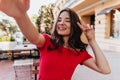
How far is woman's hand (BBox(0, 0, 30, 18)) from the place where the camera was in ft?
2.97

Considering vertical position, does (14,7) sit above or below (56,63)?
above

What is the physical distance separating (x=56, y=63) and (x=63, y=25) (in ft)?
0.75

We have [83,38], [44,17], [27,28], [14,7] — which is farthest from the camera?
[44,17]

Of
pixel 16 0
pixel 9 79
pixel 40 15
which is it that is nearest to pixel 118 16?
pixel 9 79

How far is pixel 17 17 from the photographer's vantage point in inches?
39.5

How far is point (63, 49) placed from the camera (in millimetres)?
1405

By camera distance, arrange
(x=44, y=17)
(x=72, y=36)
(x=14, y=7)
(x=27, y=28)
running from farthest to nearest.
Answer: (x=44, y=17), (x=72, y=36), (x=27, y=28), (x=14, y=7)

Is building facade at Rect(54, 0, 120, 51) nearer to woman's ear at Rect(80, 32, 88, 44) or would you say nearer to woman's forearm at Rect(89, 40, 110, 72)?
woman's ear at Rect(80, 32, 88, 44)

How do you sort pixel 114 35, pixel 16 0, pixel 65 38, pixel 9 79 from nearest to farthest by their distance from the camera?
1. pixel 16 0
2. pixel 65 38
3. pixel 9 79
4. pixel 114 35

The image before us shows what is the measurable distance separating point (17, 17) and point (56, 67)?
0.43 m

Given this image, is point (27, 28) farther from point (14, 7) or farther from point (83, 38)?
point (83, 38)

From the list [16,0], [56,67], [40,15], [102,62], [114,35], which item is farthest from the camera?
[40,15]

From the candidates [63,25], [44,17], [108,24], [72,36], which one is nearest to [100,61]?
[72,36]

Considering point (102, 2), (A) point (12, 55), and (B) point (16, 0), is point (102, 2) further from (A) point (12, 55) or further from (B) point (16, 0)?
(B) point (16, 0)
